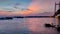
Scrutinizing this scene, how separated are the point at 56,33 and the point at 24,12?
5.95 ft

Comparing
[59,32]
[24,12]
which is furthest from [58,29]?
[24,12]

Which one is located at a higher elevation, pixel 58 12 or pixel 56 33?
pixel 58 12

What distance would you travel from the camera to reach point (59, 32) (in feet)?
28.8

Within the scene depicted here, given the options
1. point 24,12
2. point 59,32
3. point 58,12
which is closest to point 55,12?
point 58,12

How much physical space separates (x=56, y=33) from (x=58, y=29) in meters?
0.69

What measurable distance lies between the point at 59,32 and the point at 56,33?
0.21 meters

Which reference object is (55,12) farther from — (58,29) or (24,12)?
(24,12)

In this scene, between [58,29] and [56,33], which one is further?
[58,29]

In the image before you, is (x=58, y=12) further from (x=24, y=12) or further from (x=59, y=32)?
(x=24, y=12)

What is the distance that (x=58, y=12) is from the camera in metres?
8.77

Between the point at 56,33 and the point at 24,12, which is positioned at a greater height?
the point at 24,12

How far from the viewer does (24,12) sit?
824 cm

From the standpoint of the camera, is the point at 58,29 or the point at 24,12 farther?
the point at 58,29

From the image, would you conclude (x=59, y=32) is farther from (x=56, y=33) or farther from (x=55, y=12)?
(x=55, y=12)
